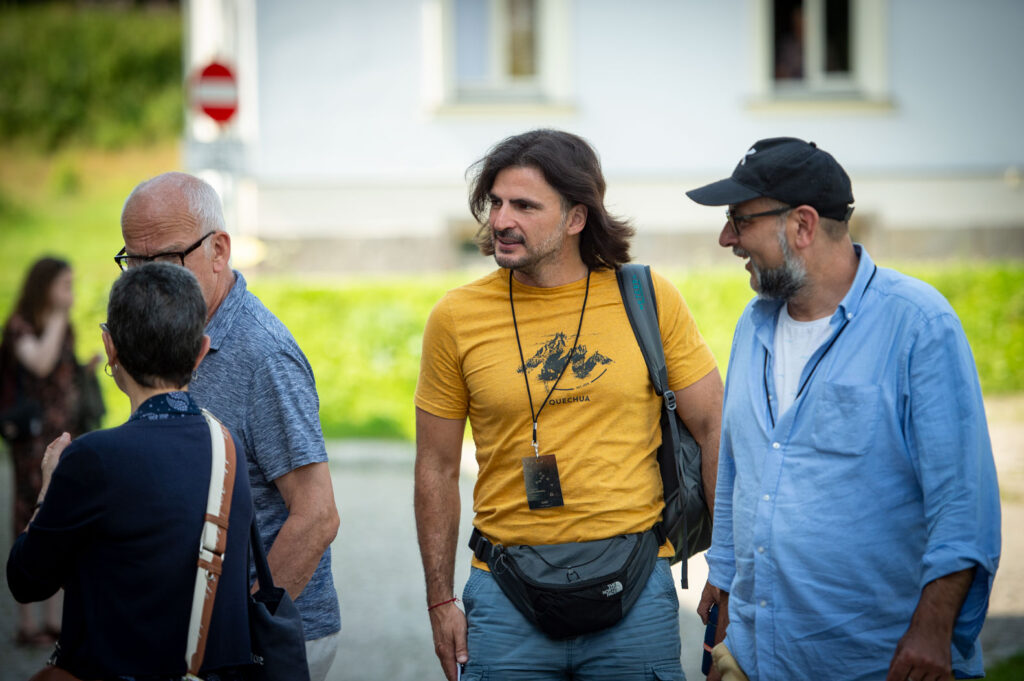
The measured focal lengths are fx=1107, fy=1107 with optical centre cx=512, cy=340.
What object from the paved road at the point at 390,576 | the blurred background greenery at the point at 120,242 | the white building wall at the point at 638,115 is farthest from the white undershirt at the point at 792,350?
the white building wall at the point at 638,115

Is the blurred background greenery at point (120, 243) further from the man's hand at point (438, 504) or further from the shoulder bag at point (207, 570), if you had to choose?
the shoulder bag at point (207, 570)

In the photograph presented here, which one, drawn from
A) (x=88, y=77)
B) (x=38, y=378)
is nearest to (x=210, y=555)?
(x=38, y=378)

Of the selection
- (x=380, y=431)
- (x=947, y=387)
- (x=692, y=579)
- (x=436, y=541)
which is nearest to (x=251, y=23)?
(x=380, y=431)

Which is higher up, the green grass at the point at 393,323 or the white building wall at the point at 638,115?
the white building wall at the point at 638,115

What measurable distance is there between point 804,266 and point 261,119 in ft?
39.0

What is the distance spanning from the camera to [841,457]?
270 cm

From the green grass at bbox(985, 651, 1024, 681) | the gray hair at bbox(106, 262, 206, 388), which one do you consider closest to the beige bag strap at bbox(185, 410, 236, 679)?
the gray hair at bbox(106, 262, 206, 388)

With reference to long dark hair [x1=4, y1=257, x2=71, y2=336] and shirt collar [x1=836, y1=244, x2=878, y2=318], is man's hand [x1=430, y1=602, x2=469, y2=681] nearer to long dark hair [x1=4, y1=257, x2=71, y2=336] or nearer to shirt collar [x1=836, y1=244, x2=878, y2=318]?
shirt collar [x1=836, y1=244, x2=878, y2=318]

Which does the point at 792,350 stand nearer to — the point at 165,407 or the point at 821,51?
the point at 165,407

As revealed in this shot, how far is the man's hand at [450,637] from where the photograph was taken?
3260mm

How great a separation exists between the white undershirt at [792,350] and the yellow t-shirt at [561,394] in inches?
17.1

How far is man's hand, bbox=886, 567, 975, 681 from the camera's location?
2482 millimetres

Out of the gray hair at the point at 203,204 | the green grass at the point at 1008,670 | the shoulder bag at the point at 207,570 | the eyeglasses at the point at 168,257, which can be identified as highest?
the gray hair at the point at 203,204

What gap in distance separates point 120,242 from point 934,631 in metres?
20.4
